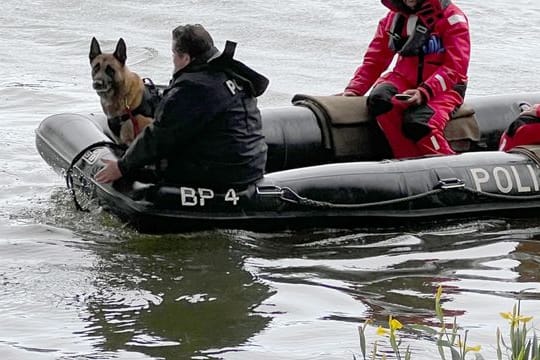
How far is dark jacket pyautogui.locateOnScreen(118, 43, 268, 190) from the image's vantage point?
6.38m

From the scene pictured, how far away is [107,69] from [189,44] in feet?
2.73

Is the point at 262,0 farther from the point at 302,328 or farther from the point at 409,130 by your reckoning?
the point at 302,328

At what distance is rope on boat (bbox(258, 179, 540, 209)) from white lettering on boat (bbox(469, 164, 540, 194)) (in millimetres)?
48

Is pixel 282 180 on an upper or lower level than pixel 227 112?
lower

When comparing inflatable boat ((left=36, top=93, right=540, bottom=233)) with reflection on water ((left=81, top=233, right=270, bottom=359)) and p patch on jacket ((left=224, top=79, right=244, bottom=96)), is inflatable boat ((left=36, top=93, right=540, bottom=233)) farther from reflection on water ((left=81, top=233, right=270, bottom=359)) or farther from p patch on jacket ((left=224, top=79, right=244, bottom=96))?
p patch on jacket ((left=224, top=79, right=244, bottom=96))

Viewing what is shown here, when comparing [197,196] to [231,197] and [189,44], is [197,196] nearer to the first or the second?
[231,197]

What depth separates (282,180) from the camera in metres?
6.82

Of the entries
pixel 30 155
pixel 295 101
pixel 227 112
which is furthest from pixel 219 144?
pixel 30 155

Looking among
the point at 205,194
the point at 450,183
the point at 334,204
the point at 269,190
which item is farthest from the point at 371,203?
the point at 205,194

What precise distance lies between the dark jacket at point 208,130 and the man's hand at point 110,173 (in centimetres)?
4

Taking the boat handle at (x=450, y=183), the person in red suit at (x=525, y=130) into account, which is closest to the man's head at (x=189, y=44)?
the boat handle at (x=450, y=183)

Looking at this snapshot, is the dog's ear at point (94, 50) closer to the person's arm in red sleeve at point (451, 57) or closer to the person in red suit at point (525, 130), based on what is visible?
the person's arm in red sleeve at point (451, 57)

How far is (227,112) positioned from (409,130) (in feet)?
5.42

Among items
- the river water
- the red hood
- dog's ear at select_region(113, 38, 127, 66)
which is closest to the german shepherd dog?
dog's ear at select_region(113, 38, 127, 66)
